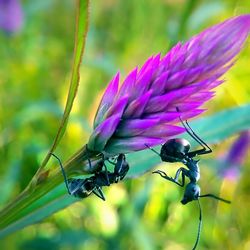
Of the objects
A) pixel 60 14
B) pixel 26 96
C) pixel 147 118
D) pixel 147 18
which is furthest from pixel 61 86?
pixel 147 118

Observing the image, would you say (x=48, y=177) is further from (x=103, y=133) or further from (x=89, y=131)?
(x=89, y=131)

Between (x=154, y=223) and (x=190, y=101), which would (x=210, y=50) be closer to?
(x=190, y=101)

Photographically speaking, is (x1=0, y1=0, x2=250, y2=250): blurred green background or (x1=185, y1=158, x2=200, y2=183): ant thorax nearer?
(x1=185, y1=158, x2=200, y2=183): ant thorax

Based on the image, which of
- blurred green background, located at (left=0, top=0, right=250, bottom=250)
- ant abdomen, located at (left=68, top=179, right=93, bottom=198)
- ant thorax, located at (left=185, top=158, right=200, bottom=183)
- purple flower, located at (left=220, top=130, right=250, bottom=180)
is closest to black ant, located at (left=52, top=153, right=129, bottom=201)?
ant abdomen, located at (left=68, top=179, right=93, bottom=198)

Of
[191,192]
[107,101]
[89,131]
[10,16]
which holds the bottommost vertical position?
A: [89,131]

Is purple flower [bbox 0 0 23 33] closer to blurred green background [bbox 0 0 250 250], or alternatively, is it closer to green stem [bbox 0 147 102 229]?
blurred green background [bbox 0 0 250 250]

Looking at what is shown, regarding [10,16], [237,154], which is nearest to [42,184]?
[237,154]

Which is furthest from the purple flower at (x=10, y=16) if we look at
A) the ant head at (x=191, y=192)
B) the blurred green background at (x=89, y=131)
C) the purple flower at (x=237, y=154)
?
the ant head at (x=191, y=192)
